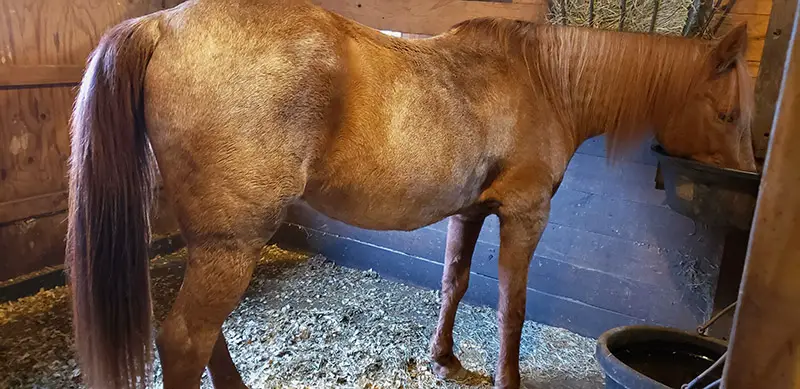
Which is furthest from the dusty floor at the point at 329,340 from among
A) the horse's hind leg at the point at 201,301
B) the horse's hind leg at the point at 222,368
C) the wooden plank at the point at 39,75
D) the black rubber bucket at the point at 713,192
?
the wooden plank at the point at 39,75

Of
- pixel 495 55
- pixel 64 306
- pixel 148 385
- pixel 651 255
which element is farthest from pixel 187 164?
pixel 651 255

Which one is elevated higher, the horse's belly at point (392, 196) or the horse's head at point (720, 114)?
the horse's head at point (720, 114)

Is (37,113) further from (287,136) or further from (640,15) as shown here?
(640,15)

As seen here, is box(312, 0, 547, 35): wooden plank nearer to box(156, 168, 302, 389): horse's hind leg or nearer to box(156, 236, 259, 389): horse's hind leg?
box(156, 168, 302, 389): horse's hind leg

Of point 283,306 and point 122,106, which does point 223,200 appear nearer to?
point 122,106

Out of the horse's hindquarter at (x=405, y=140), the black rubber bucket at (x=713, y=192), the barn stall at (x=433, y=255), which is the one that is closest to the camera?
the horse's hindquarter at (x=405, y=140)

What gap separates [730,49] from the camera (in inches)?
72.0

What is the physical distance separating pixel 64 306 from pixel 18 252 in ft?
1.17

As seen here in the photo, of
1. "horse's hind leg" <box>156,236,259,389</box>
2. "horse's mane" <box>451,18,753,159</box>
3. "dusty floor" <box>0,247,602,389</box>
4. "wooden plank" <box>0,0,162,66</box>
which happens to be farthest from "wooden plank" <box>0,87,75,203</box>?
"horse's mane" <box>451,18,753,159</box>

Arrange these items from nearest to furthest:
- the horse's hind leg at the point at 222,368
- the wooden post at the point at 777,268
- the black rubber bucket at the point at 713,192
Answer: the wooden post at the point at 777,268
the black rubber bucket at the point at 713,192
the horse's hind leg at the point at 222,368

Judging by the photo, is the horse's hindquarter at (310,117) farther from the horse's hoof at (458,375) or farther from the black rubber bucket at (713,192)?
the horse's hoof at (458,375)

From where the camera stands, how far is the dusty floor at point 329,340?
2.18 meters

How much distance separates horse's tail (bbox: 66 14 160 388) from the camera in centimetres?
135

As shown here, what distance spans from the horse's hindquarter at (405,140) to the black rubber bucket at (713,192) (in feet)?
1.99
